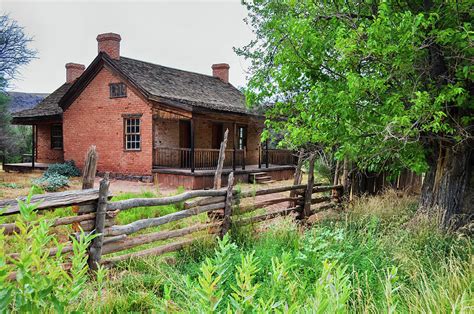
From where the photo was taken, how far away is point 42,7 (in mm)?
16031

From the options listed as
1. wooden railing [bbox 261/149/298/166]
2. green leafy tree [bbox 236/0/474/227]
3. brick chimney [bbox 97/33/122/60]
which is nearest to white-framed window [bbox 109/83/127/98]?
brick chimney [bbox 97/33/122/60]

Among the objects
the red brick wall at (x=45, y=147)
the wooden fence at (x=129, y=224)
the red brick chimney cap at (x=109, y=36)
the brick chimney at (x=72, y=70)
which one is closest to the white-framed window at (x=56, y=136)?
the red brick wall at (x=45, y=147)

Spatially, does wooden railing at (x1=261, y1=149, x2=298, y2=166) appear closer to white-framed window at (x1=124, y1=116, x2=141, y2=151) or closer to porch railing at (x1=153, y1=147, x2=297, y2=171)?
porch railing at (x1=153, y1=147, x2=297, y2=171)

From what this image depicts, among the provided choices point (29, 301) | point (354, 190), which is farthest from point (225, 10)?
point (29, 301)

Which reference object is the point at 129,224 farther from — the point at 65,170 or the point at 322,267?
Result: the point at 65,170

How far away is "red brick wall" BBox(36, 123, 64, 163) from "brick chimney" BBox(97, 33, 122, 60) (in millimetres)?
7738

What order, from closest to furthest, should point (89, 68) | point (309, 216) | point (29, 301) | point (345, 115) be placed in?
point (29, 301) < point (345, 115) < point (309, 216) < point (89, 68)

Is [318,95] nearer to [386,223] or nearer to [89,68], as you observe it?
[386,223]

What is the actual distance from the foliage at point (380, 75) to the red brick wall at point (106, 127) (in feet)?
39.3

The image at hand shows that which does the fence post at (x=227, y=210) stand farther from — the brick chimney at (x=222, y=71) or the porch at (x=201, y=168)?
the brick chimney at (x=222, y=71)

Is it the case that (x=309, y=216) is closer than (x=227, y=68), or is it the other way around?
(x=309, y=216)

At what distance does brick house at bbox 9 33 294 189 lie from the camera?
1798 centimetres

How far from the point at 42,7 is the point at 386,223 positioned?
52.3ft

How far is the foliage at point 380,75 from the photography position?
18.0ft
